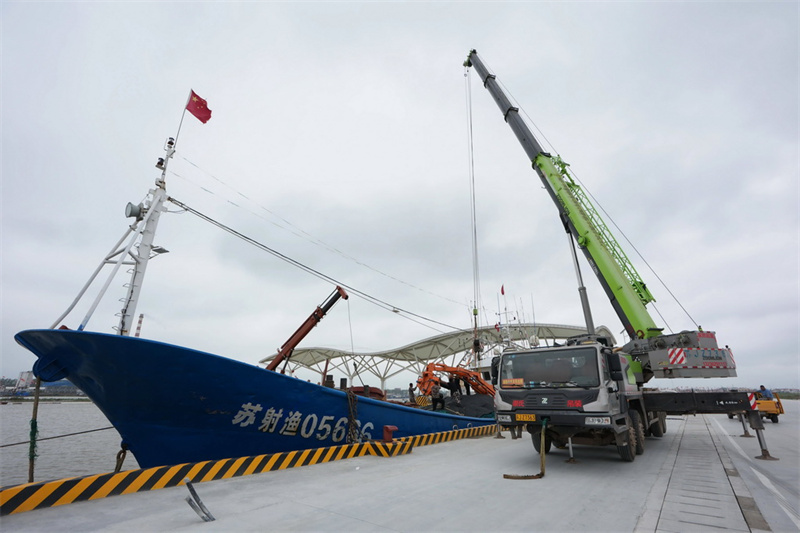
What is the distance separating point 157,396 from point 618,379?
324 inches

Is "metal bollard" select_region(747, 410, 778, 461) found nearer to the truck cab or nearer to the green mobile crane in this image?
the green mobile crane

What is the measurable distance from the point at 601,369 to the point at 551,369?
0.93 m

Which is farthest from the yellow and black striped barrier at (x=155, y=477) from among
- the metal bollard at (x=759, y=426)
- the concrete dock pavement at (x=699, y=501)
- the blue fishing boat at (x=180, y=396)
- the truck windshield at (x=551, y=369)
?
the metal bollard at (x=759, y=426)

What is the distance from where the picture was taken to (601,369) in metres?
7.07

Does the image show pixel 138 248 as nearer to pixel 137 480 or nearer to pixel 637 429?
pixel 137 480

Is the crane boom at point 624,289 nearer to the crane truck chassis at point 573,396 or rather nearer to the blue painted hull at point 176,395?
the crane truck chassis at point 573,396

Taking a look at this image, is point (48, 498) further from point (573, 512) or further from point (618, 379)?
point (618, 379)

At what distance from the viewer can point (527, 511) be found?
15.1ft

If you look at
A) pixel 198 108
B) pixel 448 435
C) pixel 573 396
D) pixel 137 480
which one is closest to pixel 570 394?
pixel 573 396

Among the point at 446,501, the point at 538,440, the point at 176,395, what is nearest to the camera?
the point at 446,501

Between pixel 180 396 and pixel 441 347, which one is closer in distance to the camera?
pixel 180 396

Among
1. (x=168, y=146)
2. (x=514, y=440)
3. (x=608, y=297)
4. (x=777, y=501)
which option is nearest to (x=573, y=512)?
(x=777, y=501)

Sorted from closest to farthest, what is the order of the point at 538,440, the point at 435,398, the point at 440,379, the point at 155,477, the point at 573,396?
the point at 155,477 → the point at 573,396 → the point at 538,440 → the point at 435,398 → the point at 440,379

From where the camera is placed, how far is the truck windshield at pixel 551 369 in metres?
7.21
